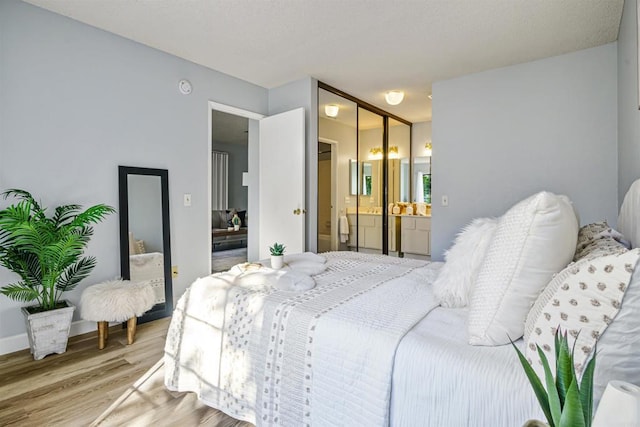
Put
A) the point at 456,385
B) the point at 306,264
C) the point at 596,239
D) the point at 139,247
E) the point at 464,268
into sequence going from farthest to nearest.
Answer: the point at 139,247 → the point at 306,264 → the point at 464,268 → the point at 596,239 → the point at 456,385

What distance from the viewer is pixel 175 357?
5.77 feet

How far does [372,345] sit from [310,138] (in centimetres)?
300

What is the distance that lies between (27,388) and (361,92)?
4148mm

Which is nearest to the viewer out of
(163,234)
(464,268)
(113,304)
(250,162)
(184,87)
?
(464,268)

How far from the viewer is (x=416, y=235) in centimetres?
549

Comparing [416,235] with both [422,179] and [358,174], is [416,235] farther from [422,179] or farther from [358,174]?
[358,174]

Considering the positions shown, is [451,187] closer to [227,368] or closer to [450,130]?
[450,130]

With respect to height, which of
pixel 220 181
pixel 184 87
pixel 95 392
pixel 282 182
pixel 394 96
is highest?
pixel 394 96

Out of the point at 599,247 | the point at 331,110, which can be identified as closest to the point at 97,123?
the point at 331,110

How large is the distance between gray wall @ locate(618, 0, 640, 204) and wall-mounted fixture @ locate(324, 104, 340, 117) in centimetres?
271

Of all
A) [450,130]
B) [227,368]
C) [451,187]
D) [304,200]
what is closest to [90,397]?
[227,368]

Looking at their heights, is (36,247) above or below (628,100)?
below

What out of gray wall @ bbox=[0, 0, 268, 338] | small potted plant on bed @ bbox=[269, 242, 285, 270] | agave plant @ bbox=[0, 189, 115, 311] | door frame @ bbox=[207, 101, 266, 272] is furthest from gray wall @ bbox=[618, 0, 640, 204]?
agave plant @ bbox=[0, 189, 115, 311]

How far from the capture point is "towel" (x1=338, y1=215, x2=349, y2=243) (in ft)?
15.5
